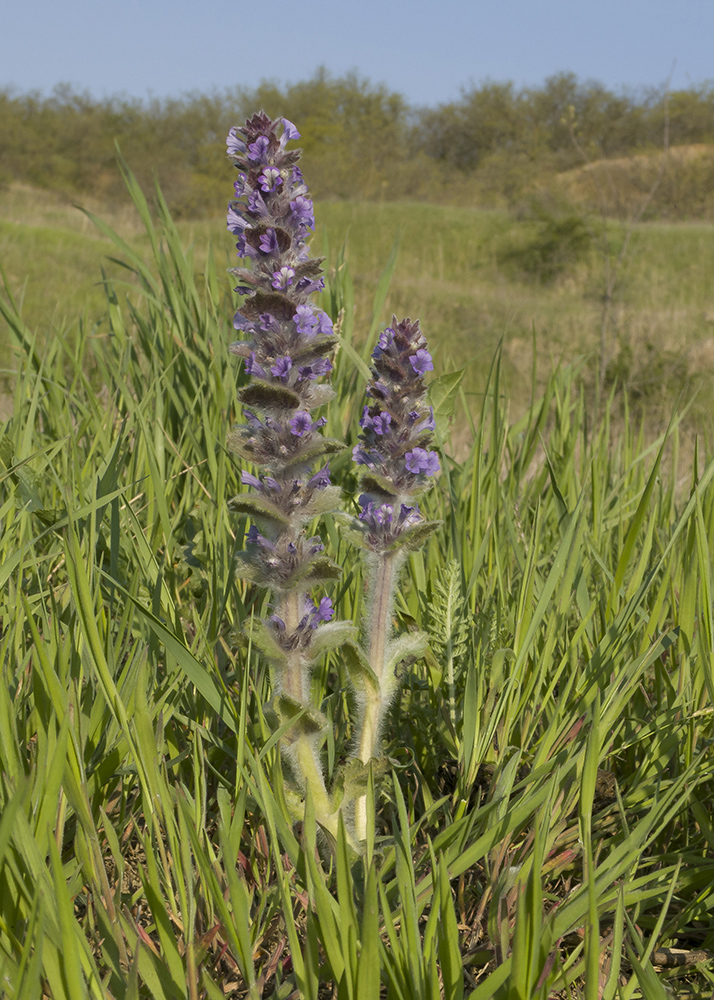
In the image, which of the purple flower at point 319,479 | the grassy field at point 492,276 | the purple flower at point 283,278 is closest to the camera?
the purple flower at point 283,278

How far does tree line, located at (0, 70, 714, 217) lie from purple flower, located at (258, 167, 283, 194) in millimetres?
50702

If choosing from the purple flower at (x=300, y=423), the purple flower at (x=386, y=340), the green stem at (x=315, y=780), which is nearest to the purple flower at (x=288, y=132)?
the purple flower at (x=386, y=340)

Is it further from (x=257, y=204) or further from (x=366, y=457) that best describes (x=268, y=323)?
(x=366, y=457)

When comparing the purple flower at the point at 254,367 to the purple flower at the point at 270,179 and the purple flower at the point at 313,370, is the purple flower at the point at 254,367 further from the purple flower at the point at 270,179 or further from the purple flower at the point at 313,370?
the purple flower at the point at 270,179

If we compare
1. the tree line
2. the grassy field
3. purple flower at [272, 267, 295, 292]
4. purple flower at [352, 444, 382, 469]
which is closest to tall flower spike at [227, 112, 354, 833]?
purple flower at [272, 267, 295, 292]

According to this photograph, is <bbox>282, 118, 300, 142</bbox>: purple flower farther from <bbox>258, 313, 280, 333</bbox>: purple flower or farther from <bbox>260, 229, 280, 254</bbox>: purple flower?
<bbox>258, 313, 280, 333</bbox>: purple flower

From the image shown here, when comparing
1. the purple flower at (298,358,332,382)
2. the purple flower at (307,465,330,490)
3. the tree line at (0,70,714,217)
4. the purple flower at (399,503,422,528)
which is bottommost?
the purple flower at (399,503,422,528)

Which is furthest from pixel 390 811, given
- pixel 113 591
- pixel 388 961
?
pixel 113 591

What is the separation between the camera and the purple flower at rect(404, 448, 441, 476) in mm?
1445

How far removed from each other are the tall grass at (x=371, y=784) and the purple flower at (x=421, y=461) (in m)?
0.41

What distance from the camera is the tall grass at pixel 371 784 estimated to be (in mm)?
1114

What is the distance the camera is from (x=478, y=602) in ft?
7.48

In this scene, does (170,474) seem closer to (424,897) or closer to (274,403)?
(274,403)

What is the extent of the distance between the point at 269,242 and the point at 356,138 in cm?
8398
